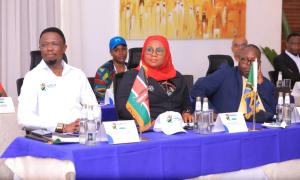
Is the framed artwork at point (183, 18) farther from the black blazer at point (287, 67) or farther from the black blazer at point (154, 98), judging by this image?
the black blazer at point (154, 98)

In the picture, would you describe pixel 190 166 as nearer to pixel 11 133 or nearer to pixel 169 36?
pixel 11 133

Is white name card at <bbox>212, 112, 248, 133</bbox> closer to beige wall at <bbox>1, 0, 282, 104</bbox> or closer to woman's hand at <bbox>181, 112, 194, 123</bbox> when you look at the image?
woman's hand at <bbox>181, 112, 194, 123</bbox>

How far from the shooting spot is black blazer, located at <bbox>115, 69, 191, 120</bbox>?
359 cm

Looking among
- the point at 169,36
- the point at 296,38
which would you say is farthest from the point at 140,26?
the point at 296,38

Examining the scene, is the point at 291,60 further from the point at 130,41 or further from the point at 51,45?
the point at 51,45

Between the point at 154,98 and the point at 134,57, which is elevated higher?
the point at 134,57

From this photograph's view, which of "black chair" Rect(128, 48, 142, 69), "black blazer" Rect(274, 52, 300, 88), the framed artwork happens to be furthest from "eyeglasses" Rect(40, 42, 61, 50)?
"black blazer" Rect(274, 52, 300, 88)

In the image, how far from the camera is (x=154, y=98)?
3648 mm

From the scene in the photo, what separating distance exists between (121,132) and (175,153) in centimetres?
32

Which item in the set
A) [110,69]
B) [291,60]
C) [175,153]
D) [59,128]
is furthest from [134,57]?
[175,153]

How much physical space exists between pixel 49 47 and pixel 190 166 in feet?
4.05

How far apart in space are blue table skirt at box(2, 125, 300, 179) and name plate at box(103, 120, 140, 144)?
46 mm

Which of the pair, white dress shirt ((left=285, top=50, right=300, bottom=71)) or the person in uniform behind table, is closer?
the person in uniform behind table

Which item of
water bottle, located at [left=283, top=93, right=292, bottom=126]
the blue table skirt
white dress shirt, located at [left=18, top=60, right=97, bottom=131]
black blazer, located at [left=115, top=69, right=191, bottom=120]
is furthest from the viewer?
black blazer, located at [left=115, top=69, right=191, bottom=120]
